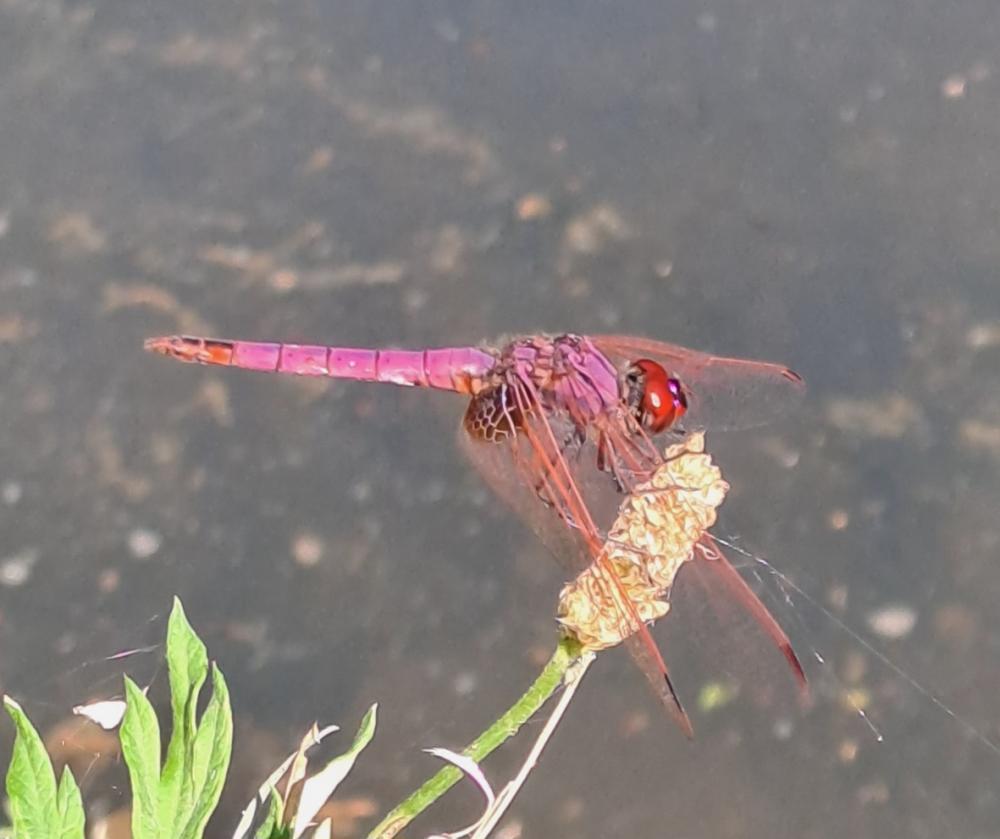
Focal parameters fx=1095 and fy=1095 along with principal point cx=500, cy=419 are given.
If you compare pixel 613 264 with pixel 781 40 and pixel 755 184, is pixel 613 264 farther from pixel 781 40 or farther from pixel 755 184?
pixel 781 40

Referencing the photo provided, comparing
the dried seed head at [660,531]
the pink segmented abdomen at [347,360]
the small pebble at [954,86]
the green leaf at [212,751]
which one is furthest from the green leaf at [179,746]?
the small pebble at [954,86]

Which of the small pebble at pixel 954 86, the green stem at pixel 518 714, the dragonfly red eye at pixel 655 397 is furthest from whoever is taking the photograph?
the small pebble at pixel 954 86

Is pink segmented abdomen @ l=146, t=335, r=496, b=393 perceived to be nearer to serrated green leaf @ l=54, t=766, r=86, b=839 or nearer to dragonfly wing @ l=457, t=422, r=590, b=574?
dragonfly wing @ l=457, t=422, r=590, b=574

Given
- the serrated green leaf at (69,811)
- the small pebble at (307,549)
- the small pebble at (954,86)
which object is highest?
the small pebble at (954,86)

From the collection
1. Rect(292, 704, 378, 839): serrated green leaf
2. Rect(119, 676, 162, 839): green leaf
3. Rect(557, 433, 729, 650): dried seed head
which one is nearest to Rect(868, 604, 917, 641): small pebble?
Rect(557, 433, 729, 650): dried seed head

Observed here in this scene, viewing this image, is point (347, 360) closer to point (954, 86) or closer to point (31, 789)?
point (31, 789)

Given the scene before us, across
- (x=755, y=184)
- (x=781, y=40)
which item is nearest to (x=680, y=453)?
(x=755, y=184)

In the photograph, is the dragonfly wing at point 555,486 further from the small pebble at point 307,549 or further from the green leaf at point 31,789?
the green leaf at point 31,789
